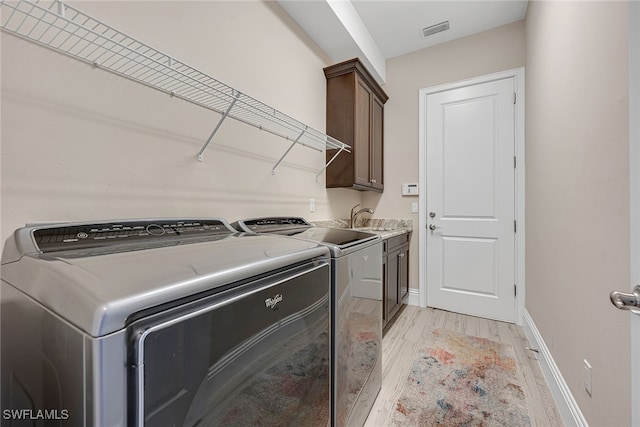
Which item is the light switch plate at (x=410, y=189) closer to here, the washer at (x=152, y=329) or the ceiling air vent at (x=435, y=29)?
the ceiling air vent at (x=435, y=29)

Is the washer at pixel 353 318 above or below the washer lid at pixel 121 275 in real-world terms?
below

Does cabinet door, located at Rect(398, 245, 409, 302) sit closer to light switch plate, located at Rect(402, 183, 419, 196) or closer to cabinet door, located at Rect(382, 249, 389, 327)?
cabinet door, located at Rect(382, 249, 389, 327)

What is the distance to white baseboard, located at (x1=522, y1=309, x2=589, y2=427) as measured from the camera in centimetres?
125

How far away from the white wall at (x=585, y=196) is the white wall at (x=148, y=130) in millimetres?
1664

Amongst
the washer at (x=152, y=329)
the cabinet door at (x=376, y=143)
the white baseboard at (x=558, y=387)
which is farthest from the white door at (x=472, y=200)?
the washer at (x=152, y=329)

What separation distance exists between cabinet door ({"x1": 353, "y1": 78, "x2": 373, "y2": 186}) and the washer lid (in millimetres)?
1808

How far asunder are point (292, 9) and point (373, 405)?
8.99ft

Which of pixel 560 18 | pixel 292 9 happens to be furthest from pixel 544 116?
pixel 292 9

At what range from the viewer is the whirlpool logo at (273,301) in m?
0.76

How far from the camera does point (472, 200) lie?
2.74 metres

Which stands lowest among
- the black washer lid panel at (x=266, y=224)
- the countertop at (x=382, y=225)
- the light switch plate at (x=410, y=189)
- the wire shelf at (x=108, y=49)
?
the countertop at (x=382, y=225)

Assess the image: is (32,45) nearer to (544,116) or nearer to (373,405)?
(373,405)

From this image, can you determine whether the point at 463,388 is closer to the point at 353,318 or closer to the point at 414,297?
the point at 353,318

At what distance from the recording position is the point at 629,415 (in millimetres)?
842
